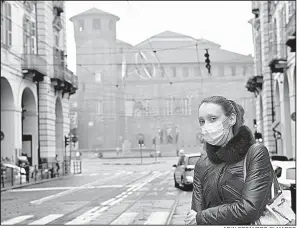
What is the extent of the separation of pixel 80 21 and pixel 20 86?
85.5 feet

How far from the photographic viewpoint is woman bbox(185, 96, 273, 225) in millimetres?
2693

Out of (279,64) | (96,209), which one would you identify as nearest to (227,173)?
(96,209)

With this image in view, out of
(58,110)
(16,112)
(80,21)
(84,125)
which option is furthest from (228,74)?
(84,125)

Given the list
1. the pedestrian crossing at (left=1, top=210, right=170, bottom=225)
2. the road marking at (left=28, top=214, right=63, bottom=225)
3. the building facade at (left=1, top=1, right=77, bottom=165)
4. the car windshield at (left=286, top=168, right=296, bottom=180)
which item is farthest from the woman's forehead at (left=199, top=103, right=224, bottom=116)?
the building facade at (left=1, top=1, right=77, bottom=165)

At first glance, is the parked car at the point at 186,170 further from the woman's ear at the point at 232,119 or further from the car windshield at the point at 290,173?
the woman's ear at the point at 232,119

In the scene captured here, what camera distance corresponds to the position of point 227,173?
277 centimetres

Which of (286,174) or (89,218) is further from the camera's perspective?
(89,218)

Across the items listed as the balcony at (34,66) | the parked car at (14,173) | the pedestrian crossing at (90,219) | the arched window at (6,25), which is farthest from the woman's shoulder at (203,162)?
the balcony at (34,66)

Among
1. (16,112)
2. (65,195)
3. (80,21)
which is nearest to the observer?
(80,21)

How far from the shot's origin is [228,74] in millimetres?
17875

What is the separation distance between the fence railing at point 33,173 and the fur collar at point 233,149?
86.2ft

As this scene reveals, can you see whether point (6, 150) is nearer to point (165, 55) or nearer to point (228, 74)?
point (165, 55)

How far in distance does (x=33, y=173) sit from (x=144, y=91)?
7.54 meters

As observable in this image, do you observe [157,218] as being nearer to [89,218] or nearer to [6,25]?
[89,218]
